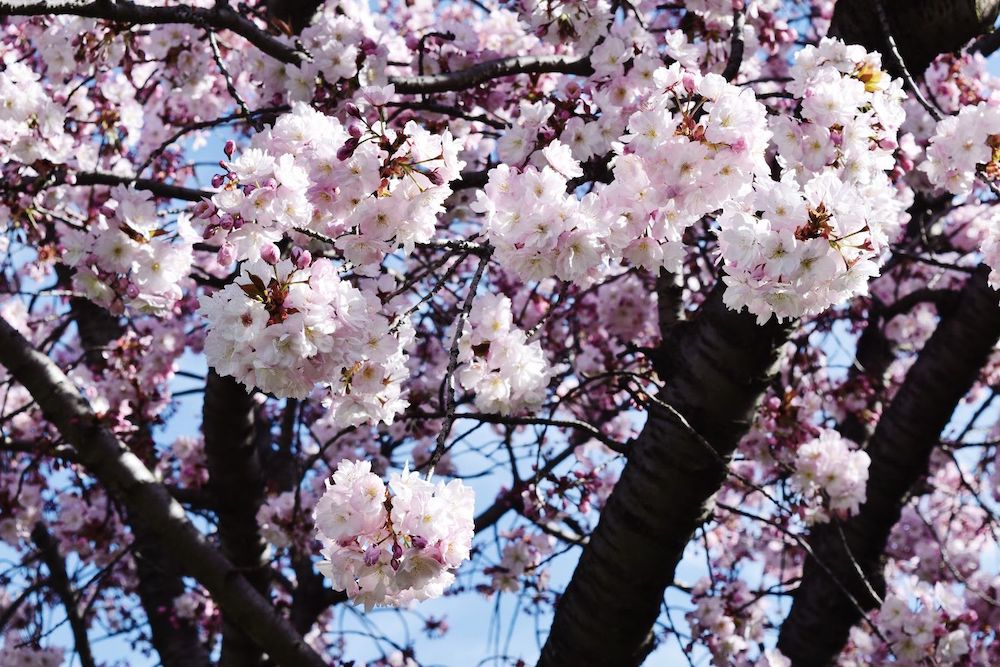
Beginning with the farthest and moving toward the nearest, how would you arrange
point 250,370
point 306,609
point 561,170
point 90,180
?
point 306,609, point 90,180, point 561,170, point 250,370

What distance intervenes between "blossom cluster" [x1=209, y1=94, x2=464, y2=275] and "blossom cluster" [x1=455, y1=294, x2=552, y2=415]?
1.47 feet

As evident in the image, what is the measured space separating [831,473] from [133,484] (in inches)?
107

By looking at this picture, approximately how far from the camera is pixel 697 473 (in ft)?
8.24

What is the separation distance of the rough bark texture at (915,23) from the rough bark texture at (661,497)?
901 mm

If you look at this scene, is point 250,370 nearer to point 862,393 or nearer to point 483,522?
point 483,522

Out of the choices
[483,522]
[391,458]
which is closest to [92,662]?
[391,458]

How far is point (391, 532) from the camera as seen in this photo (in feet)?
4.73

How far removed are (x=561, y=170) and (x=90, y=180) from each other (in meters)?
2.00

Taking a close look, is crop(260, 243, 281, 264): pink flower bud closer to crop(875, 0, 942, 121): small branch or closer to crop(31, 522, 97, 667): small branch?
crop(875, 0, 942, 121): small branch

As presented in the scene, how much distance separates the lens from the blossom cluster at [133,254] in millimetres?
2721

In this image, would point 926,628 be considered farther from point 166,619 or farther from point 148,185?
point 166,619

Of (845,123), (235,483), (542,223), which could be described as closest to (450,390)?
(542,223)

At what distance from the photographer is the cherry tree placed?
1.66 metres

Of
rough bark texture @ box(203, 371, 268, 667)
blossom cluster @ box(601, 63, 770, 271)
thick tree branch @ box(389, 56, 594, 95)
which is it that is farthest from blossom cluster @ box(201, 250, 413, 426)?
rough bark texture @ box(203, 371, 268, 667)
